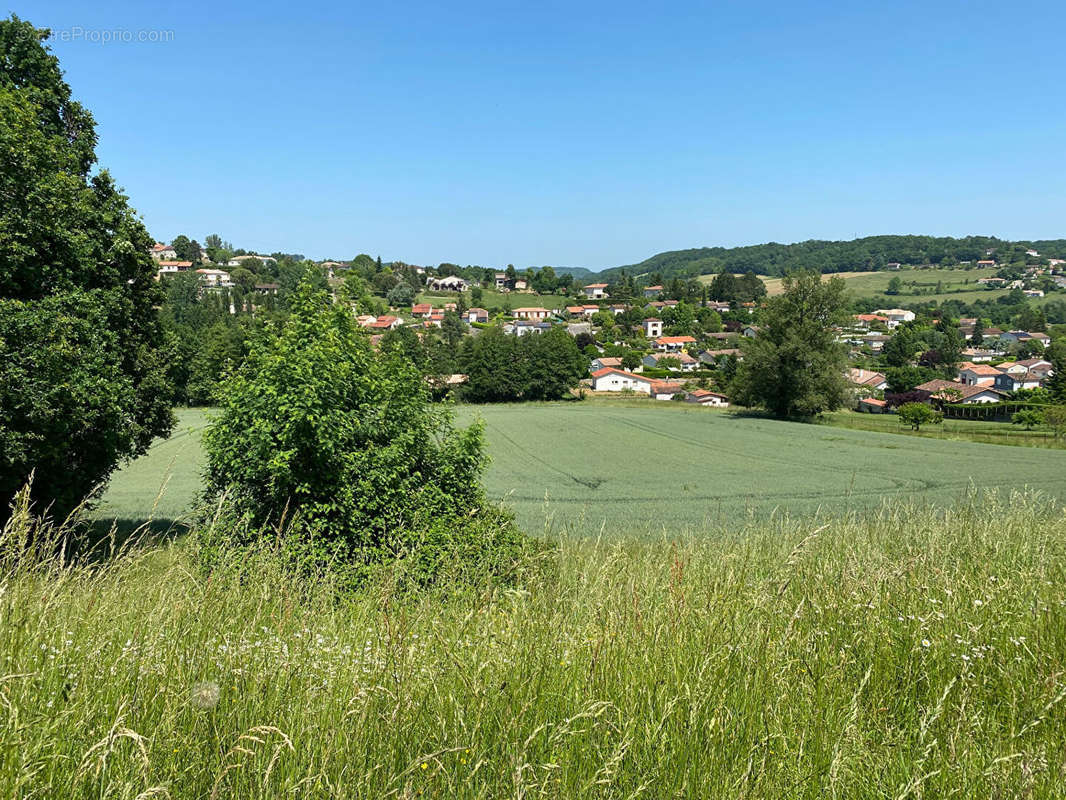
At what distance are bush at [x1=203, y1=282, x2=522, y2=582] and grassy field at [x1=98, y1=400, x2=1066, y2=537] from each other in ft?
16.2

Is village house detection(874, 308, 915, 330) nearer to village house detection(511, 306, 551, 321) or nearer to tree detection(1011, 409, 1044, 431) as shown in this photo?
village house detection(511, 306, 551, 321)

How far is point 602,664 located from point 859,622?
4.78ft

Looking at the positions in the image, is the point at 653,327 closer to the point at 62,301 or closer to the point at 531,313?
the point at 531,313

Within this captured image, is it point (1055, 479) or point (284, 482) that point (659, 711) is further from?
point (1055, 479)

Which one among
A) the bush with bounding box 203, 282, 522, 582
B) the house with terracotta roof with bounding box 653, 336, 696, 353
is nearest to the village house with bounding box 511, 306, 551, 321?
the house with terracotta roof with bounding box 653, 336, 696, 353

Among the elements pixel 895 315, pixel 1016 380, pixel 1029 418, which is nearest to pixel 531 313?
pixel 895 315

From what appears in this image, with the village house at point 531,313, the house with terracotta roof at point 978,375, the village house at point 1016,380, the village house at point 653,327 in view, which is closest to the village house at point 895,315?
the village house at point 653,327

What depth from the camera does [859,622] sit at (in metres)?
3.20

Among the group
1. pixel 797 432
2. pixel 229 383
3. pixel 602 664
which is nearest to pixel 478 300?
pixel 797 432

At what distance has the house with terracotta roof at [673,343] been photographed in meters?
142

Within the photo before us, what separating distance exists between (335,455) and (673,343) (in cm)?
13692

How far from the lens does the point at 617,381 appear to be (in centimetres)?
10950

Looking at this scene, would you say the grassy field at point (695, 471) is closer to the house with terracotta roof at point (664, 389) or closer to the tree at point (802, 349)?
the tree at point (802, 349)

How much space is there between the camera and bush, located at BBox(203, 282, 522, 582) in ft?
36.9
